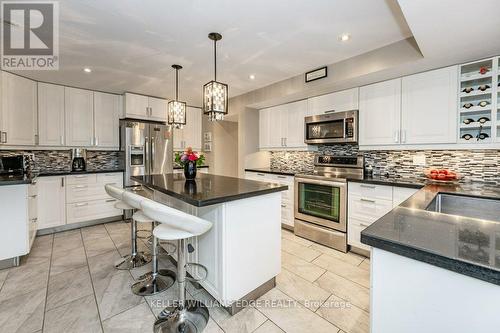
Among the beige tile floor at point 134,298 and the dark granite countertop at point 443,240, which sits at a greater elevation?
the dark granite countertop at point 443,240

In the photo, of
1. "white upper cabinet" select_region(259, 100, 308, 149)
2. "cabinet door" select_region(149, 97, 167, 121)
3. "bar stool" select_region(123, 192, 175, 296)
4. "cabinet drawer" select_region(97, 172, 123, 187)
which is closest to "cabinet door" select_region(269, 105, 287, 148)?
"white upper cabinet" select_region(259, 100, 308, 149)

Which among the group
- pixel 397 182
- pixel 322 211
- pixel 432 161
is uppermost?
pixel 432 161

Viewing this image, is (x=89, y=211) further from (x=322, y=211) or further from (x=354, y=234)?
(x=354, y=234)

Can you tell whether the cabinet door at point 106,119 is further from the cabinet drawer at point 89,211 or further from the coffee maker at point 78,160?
the cabinet drawer at point 89,211

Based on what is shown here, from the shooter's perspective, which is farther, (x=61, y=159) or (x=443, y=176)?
(x=61, y=159)

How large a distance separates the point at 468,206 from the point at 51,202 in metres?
5.26

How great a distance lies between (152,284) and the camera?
214cm

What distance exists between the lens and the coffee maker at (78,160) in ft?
13.4

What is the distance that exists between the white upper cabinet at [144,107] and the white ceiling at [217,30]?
2.64 feet

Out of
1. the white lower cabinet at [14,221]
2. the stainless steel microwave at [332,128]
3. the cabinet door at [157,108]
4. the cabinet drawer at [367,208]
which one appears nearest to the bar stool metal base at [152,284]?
the white lower cabinet at [14,221]

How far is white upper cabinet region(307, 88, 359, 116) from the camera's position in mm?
3162

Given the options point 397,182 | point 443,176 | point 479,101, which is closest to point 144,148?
point 397,182

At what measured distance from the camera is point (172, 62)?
294cm

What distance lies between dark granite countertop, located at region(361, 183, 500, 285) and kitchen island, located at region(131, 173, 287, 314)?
3.28 feet
